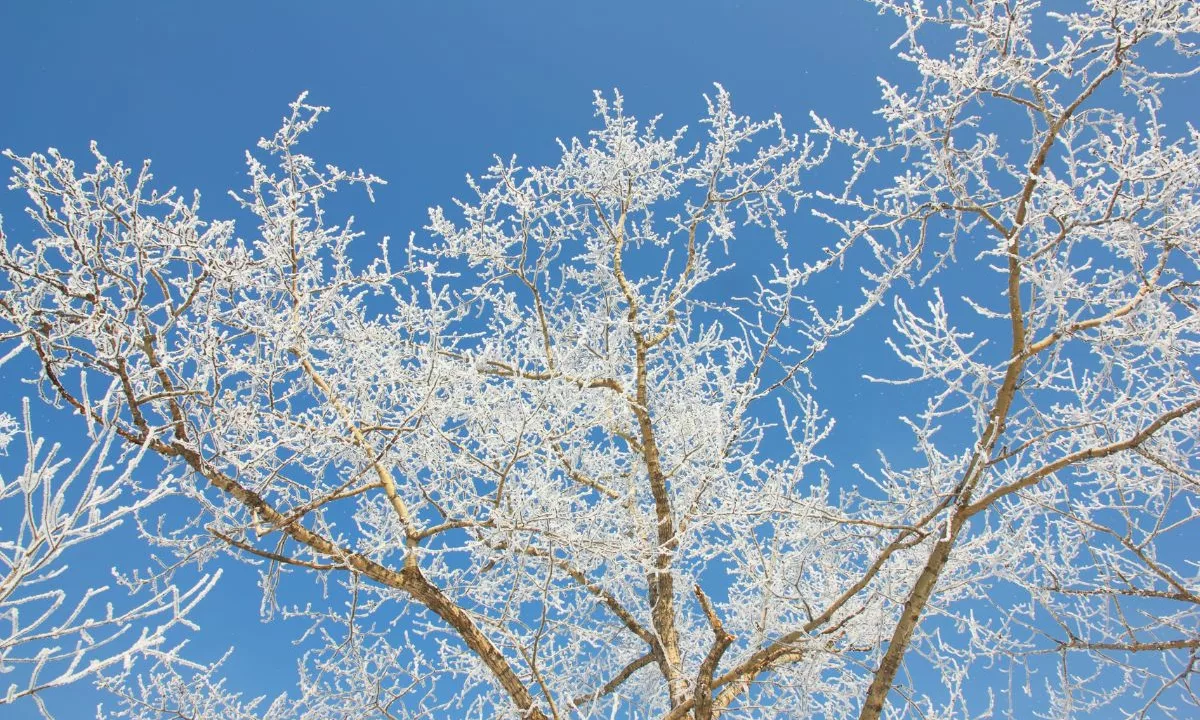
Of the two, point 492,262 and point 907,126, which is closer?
point 907,126

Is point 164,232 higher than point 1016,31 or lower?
lower

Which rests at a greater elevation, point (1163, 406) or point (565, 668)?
point (1163, 406)

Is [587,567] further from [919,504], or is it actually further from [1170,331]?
[1170,331]

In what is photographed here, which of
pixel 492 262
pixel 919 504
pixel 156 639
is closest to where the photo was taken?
pixel 156 639

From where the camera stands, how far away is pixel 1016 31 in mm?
3641

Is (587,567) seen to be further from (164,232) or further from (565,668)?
(164,232)

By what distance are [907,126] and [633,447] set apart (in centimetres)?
392

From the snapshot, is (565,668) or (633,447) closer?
(565,668)

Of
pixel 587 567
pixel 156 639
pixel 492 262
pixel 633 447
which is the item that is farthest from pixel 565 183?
pixel 156 639

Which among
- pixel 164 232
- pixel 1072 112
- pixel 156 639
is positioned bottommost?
pixel 156 639

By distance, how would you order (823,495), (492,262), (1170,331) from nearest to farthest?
1. (1170,331)
2. (823,495)
3. (492,262)

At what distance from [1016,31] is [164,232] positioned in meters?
4.29

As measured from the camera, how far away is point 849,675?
658cm

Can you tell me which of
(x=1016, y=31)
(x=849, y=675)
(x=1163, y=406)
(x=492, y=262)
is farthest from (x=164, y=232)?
(x=849, y=675)
